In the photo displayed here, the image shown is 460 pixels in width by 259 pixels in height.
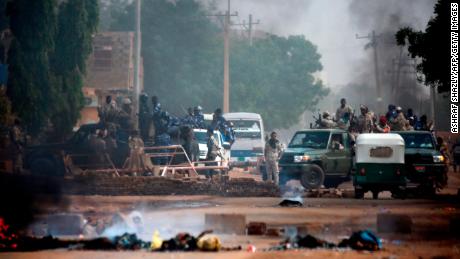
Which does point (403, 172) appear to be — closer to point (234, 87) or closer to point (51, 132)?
point (51, 132)

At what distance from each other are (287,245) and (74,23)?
2750cm

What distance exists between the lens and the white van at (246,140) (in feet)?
130

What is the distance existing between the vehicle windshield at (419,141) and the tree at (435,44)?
155 centimetres

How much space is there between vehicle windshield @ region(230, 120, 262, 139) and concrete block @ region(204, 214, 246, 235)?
23991 millimetres

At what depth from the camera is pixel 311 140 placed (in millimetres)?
27016

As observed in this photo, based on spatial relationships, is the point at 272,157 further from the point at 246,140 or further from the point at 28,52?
the point at 28,52

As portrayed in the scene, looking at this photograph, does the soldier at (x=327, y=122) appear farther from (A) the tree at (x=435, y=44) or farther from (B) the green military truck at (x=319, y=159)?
(A) the tree at (x=435, y=44)

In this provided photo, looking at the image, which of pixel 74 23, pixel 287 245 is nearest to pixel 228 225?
pixel 287 245

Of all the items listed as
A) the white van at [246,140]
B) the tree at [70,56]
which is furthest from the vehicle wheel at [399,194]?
the tree at [70,56]

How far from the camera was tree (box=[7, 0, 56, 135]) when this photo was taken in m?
37.1

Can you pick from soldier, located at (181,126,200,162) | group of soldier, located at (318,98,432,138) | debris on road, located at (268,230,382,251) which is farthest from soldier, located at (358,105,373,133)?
debris on road, located at (268,230,382,251)

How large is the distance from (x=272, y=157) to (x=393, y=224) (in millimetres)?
12851

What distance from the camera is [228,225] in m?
15.9

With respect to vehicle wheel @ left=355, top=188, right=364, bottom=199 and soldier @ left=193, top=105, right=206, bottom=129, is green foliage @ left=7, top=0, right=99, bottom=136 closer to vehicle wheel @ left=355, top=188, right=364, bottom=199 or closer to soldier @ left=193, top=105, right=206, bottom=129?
soldier @ left=193, top=105, right=206, bottom=129
